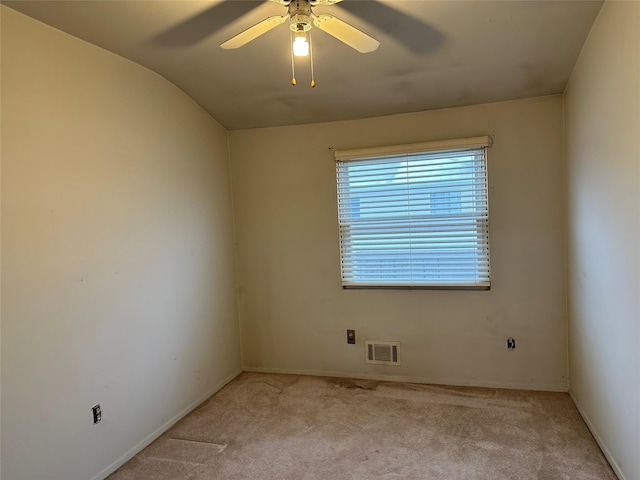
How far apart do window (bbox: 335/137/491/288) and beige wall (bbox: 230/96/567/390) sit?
93mm

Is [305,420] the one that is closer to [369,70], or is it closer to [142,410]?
[142,410]

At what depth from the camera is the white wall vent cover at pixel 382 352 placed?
11.0 ft

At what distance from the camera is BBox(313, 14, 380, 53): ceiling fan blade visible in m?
1.68

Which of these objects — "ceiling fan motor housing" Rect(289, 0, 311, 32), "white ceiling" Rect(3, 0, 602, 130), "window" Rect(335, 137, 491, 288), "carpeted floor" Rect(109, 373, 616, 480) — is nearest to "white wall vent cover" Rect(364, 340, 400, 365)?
"carpeted floor" Rect(109, 373, 616, 480)

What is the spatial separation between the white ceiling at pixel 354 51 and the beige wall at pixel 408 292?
0.68 feet

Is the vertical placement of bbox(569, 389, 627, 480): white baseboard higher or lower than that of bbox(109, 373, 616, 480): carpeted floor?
higher

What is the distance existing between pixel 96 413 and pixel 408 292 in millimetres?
2332

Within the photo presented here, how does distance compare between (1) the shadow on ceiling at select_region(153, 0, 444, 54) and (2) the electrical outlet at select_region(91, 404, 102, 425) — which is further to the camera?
(2) the electrical outlet at select_region(91, 404, 102, 425)

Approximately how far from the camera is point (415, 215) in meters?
3.22

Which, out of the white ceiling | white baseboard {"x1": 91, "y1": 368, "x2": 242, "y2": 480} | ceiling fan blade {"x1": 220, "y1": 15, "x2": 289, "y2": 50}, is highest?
the white ceiling

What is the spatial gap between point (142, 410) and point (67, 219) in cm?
130

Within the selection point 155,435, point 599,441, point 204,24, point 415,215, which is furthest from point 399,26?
point 155,435

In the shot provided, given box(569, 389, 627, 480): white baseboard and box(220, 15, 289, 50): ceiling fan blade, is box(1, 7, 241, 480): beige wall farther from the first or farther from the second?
box(569, 389, 627, 480): white baseboard

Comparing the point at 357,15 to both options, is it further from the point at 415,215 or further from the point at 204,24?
the point at 415,215
